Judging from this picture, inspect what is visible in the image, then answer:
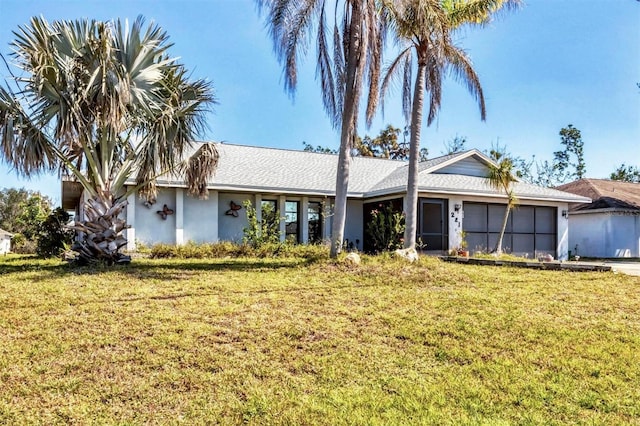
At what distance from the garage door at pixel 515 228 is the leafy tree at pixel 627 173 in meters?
29.2

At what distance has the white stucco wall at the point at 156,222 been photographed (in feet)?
48.1

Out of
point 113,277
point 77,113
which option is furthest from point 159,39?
point 113,277

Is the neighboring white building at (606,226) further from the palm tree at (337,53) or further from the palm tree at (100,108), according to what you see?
the palm tree at (100,108)

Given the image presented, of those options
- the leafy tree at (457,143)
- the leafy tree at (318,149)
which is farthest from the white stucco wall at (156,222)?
the leafy tree at (457,143)

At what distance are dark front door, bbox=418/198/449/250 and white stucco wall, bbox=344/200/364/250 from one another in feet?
9.48

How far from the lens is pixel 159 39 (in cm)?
982

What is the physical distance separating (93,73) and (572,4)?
13.1 meters

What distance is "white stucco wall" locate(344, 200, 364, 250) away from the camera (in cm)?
1816

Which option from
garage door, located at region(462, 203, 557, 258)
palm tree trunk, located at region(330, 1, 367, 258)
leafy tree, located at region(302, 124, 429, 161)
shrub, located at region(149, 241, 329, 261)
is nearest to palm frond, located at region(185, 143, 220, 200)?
shrub, located at region(149, 241, 329, 261)

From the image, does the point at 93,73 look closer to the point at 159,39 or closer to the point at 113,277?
the point at 159,39

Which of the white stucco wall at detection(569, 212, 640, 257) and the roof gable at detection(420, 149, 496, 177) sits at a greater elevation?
the roof gable at detection(420, 149, 496, 177)

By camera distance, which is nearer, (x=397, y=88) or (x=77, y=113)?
(x=77, y=113)

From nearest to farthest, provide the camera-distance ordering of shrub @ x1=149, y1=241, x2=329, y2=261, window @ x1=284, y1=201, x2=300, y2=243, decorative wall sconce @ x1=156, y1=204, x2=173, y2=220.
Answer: shrub @ x1=149, y1=241, x2=329, y2=261 < decorative wall sconce @ x1=156, y1=204, x2=173, y2=220 < window @ x1=284, y1=201, x2=300, y2=243

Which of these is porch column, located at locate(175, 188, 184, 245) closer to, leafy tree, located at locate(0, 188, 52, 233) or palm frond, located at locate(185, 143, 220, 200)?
palm frond, located at locate(185, 143, 220, 200)
